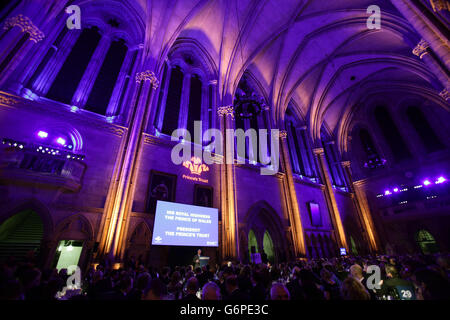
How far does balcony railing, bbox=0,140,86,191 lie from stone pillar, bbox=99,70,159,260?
4.88 ft

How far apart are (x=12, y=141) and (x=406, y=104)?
28183 millimetres

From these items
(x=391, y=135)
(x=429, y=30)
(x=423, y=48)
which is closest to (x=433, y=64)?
(x=423, y=48)

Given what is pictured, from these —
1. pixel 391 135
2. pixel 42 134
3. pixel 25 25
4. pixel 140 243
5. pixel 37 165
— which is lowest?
pixel 140 243

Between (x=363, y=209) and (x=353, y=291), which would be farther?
(x=363, y=209)

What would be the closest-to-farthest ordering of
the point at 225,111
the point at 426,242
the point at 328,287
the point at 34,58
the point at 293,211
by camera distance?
the point at 328,287 → the point at 34,58 → the point at 225,111 → the point at 293,211 → the point at 426,242

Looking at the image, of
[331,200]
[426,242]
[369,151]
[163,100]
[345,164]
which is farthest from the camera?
[345,164]

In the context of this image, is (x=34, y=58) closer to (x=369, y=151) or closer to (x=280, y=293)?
(x=280, y=293)

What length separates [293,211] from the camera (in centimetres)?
1402

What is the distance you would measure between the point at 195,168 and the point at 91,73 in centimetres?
769

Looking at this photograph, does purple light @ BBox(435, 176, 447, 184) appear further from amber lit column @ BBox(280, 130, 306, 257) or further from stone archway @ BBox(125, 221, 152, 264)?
stone archway @ BBox(125, 221, 152, 264)

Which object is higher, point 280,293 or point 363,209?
point 363,209

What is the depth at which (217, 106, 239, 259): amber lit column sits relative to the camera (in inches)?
403
